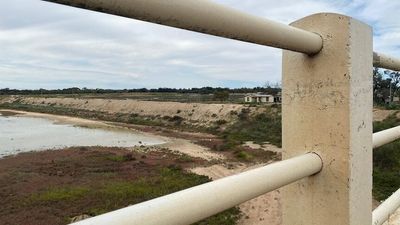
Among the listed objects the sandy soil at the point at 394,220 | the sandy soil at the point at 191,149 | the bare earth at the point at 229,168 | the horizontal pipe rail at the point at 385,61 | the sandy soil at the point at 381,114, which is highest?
the horizontal pipe rail at the point at 385,61

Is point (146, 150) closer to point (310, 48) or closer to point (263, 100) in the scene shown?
point (310, 48)

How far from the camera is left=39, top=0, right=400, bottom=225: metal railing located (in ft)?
2.38

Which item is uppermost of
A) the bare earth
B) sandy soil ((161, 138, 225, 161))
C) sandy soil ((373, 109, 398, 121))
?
sandy soil ((373, 109, 398, 121))

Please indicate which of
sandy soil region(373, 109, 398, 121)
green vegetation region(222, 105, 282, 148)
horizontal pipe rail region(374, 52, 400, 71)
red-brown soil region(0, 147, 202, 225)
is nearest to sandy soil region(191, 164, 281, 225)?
red-brown soil region(0, 147, 202, 225)

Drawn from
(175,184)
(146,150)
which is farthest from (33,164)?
(175,184)

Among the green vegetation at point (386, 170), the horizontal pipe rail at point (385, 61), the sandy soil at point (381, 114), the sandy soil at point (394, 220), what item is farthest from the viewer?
the sandy soil at point (381, 114)

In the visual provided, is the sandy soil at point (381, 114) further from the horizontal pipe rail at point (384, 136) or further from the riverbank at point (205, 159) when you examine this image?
the horizontal pipe rail at point (384, 136)

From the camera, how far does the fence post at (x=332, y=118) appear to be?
1.22 m

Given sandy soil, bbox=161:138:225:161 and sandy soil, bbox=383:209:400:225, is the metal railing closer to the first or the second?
sandy soil, bbox=383:209:400:225

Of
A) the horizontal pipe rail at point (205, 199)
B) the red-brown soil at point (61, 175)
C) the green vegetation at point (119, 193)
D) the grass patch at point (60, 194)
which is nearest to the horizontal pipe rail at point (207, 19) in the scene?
the horizontal pipe rail at point (205, 199)

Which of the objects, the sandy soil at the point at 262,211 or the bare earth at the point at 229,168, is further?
the bare earth at the point at 229,168

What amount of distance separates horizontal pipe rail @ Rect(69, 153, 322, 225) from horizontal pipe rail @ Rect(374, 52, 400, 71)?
70 centimetres

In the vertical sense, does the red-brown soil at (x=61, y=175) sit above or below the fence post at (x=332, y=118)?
below

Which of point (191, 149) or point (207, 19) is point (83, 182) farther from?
Answer: point (207, 19)
